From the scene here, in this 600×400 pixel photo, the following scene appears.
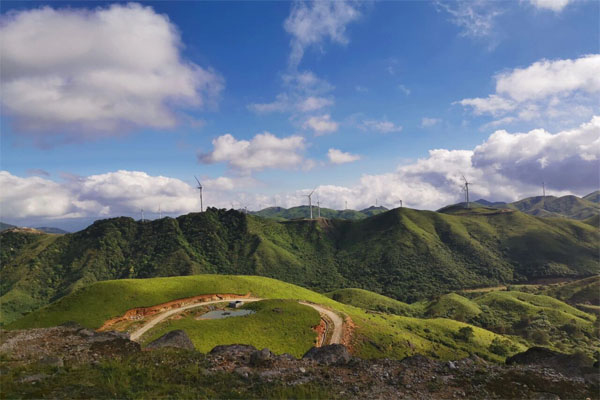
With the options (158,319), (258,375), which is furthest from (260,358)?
(158,319)

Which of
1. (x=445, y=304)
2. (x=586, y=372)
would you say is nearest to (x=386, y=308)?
(x=445, y=304)

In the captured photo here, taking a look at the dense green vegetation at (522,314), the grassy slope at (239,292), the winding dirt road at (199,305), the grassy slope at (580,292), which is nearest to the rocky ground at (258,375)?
the winding dirt road at (199,305)

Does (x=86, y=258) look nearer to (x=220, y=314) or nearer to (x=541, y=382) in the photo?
(x=220, y=314)

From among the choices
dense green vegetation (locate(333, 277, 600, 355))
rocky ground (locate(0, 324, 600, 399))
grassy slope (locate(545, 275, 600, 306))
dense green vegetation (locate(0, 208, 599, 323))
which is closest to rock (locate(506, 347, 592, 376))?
rocky ground (locate(0, 324, 600, 399))

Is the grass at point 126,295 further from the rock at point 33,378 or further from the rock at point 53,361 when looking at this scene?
the rock at point 33,378

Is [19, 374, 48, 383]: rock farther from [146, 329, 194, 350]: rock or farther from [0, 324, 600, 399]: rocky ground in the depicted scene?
[146, 329, 194, 350]: rock
